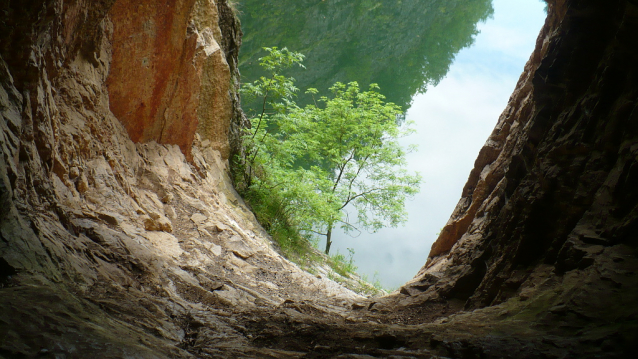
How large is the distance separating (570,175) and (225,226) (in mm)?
5510

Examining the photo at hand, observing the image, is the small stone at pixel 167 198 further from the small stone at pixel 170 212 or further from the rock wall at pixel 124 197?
the small stone at pixel 170 212

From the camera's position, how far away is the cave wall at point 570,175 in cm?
313

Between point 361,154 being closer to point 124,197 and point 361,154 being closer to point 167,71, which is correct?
point 167,71

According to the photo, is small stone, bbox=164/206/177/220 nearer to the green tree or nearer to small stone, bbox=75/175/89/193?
small stone, bbox=75/175/89/193

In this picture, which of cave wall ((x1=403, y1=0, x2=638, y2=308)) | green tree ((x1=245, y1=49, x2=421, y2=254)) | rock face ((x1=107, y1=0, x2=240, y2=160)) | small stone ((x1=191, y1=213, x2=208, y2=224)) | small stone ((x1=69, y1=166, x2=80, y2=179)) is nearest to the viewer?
cave wall ((x1=403, y1=0, x2=638, y2=308))

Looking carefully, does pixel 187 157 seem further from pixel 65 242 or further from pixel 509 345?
pixel 509 345

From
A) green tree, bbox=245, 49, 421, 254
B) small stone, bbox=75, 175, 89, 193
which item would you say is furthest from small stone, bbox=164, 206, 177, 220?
green tree, bbox=245, 49, 421, 254

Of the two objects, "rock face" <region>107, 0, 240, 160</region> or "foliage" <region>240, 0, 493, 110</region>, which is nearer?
"rock face" <region>107, 0, 240, 160</region>

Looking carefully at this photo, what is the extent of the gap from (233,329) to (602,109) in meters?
3.86

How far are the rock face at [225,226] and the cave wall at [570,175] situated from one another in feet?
0.06

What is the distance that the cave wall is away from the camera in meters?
3.13

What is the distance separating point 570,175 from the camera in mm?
3883

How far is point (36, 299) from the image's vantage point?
2305 mm

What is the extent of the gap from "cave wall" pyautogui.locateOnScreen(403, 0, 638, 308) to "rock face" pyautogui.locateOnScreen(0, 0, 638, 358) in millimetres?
19
